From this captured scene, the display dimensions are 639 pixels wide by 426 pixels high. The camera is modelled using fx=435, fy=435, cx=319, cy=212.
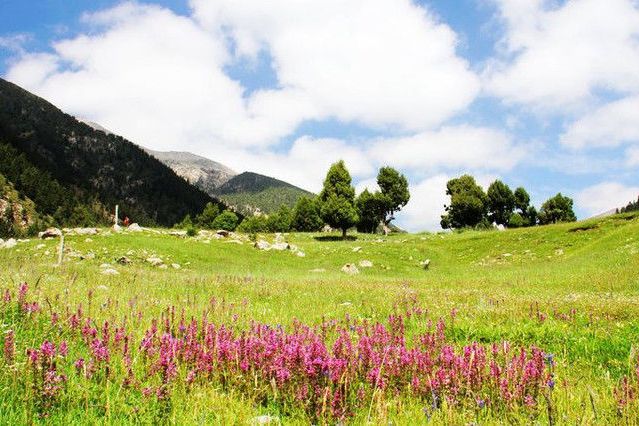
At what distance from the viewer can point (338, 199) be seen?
238ft

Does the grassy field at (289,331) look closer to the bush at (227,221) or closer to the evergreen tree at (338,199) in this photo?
the evergreen tree at (338,199)

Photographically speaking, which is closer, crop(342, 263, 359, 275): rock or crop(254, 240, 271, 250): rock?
crop(342, 263, 359, 275): rock

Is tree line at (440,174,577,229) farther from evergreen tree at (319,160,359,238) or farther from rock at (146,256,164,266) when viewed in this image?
rock at (146,256,164,266)

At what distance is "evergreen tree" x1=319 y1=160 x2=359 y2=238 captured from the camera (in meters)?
72.0

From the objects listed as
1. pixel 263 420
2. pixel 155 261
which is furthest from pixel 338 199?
pixel 263 420

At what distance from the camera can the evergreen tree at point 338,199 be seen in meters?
72.0

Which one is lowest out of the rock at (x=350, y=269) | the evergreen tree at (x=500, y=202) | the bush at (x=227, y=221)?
the rock at (x=350, y=269)

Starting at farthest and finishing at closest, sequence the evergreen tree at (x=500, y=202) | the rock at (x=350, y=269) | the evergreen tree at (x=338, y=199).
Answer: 1. the evergreen tree at (x=500, y=202)
2. the evergreen tree at (x=338, y=199)
3. the rock at (x=350, y=269)

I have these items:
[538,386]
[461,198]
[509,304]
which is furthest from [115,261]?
[461,198]

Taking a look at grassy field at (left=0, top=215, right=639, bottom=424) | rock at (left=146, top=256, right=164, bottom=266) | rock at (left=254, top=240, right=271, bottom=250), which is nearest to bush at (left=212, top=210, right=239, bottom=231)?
rock at (left=254, top=240, right=271, bottom=250)

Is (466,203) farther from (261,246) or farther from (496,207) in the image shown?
(261,246)

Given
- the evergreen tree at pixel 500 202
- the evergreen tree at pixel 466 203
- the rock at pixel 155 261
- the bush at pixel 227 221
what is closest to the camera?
the rock at pixel 155 261

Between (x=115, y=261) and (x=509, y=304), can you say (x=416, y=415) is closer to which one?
(x=509, y=304)

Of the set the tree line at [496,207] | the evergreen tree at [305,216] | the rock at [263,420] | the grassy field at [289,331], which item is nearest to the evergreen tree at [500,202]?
the tree line at [496,207]
